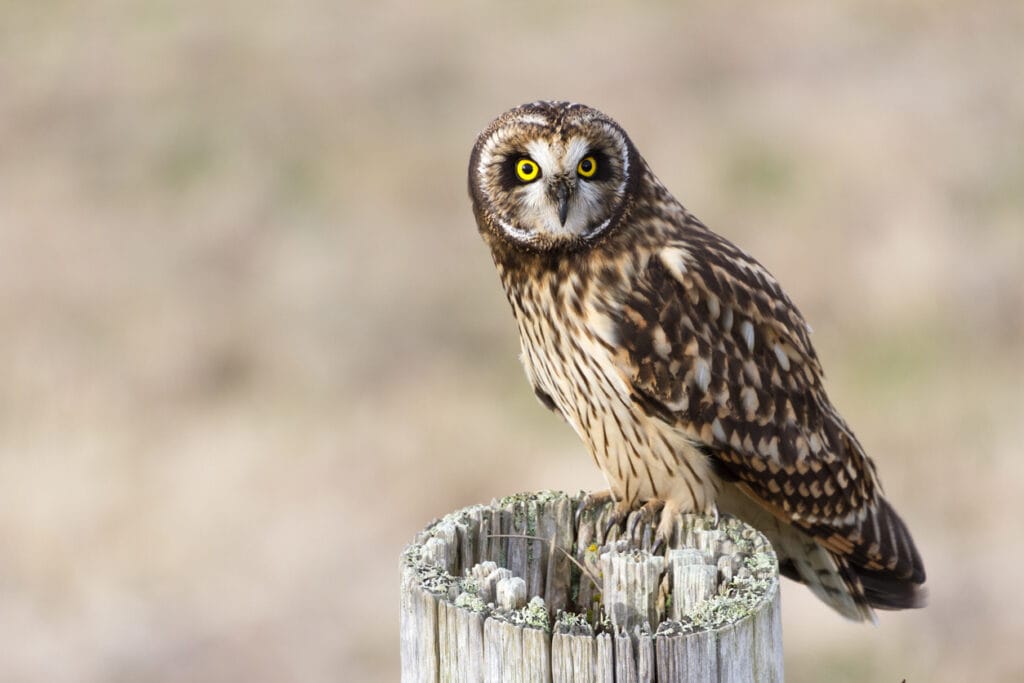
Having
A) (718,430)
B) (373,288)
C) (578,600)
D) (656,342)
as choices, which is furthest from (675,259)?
(373,288)

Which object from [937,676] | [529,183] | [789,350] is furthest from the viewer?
[937,676]

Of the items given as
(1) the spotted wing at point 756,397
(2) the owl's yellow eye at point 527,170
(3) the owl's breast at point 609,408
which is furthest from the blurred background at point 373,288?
(2) the owl's yellow eye at point 527,170

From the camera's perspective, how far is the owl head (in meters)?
3.41

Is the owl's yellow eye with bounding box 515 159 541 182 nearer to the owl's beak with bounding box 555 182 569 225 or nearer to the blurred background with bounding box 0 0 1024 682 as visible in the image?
the owl's beak with bounding box 555 182 569 225

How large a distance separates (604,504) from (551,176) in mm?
878

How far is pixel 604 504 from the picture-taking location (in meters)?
3.12

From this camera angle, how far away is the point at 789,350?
12.6 ft

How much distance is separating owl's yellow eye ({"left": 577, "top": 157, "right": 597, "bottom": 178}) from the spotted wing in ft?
1.03

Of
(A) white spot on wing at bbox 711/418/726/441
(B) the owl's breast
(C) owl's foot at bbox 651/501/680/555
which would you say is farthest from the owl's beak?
(C) owl's foot at bbox 651/501/680/555

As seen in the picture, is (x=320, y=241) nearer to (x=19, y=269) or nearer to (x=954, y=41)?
(x=19, y=269)

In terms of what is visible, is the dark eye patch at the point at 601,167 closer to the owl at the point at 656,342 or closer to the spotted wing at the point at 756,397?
the owl at the point at 656,342

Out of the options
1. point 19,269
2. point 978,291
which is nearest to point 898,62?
point 978,291

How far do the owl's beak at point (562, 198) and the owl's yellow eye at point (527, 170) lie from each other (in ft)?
0.23

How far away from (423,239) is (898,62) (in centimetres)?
464
